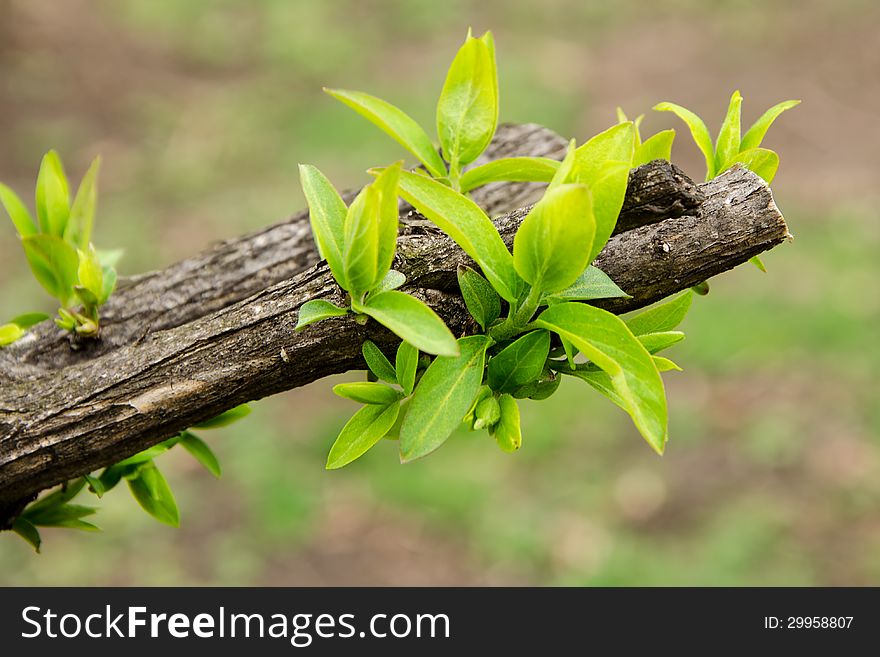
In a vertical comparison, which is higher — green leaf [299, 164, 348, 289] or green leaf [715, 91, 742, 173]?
green leaf [715, 91, 742, 173]

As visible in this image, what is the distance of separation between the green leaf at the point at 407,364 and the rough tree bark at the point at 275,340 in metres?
0.03

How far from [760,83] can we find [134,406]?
402 cm

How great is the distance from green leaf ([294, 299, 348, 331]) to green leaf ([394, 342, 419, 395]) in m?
0.05

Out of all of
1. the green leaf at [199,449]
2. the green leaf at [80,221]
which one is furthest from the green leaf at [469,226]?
the green leaf at [80,221]

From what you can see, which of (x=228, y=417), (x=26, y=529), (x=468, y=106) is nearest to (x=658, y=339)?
(x=468, y=106)

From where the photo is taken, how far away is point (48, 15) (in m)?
4.50

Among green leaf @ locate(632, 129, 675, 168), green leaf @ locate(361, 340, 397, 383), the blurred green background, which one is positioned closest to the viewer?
green leaf @ locate(361, 340, 397, 383)

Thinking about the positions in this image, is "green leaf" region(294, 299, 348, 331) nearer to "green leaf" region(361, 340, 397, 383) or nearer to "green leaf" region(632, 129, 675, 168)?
"green leaf" region(361, 340, 397, 383)

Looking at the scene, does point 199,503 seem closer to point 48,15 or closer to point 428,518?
point 428,518

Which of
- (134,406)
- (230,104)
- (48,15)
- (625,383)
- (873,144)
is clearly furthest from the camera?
(48,15)

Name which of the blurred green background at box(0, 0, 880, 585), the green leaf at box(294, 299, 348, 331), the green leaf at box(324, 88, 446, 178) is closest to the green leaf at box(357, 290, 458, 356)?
the green leaf at box(294, 299, 348, 331)

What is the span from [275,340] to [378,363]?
0.26ft

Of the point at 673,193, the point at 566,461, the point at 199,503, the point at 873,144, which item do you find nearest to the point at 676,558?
the point at 566,461

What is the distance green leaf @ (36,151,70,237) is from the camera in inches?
39.1
